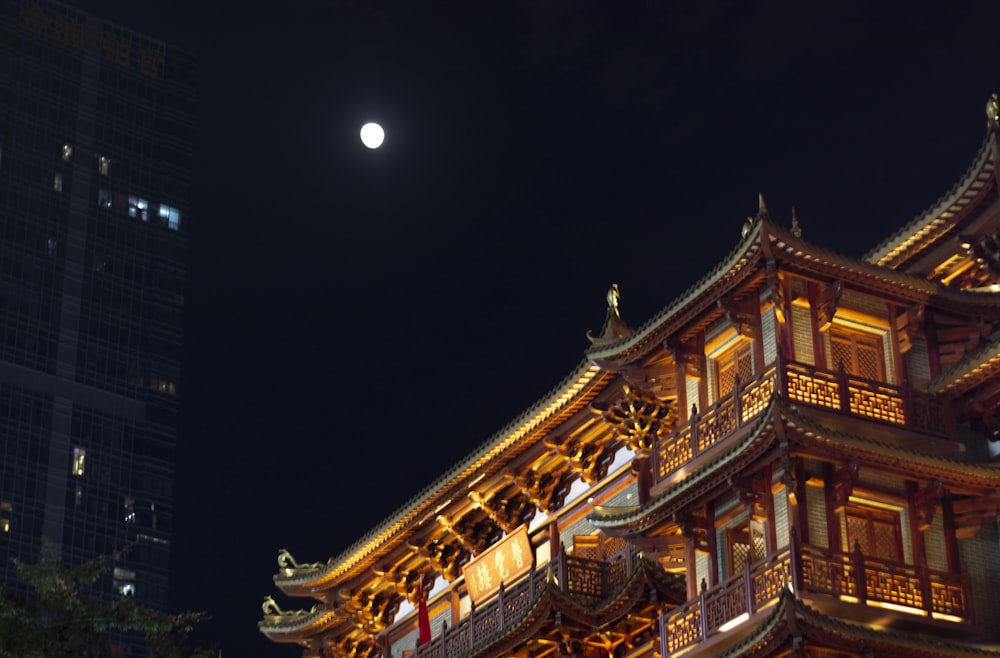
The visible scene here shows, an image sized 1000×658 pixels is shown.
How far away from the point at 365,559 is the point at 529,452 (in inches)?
300

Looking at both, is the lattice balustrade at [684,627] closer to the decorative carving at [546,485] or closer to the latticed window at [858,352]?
the latticed window at [858,352]

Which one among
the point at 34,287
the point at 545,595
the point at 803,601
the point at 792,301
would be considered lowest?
the point at 803,601

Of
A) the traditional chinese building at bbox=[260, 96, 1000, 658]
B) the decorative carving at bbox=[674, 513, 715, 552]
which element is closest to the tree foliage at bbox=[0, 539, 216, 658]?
the traditional chinese building at bbox=[260, 96, 1000, 658]

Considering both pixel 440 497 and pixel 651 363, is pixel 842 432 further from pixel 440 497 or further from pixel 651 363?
pixel 440 497

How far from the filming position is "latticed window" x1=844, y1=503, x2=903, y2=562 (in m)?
29.1

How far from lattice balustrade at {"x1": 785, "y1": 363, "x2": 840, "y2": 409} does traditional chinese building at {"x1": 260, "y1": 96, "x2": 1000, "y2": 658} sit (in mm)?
39

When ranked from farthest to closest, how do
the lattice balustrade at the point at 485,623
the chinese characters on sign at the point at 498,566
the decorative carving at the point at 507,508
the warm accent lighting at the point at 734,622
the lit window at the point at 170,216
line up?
the lit window at the point at 170,216
the decorative carving at the point at 507,508
the chinese characters on sign at the point at 498,566
the lattice balustrade at the point at 485,623
the warm accent lighting at the point at 734,622

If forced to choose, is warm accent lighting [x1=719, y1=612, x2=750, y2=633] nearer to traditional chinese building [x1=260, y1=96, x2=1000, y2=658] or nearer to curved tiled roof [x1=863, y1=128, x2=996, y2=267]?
traditional chinese building [x1=260, y1=96, x2=1000, y2=658]

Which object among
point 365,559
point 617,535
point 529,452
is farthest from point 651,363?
point 365,559

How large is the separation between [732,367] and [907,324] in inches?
129

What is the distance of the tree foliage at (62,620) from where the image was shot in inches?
1016

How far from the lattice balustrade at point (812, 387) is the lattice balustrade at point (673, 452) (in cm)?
258

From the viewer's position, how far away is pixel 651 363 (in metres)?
32.8

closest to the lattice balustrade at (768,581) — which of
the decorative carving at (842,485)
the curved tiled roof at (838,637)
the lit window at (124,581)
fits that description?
the curved tiled roof at (838,637)
